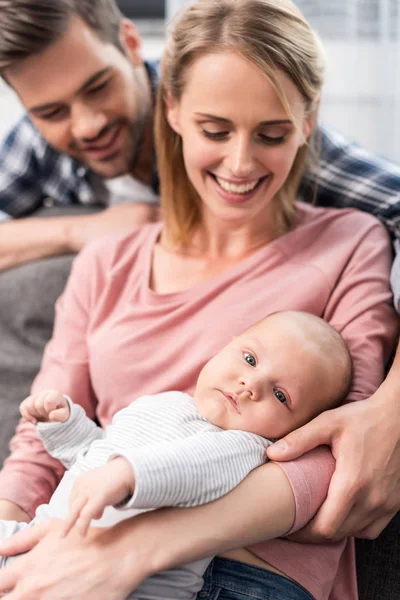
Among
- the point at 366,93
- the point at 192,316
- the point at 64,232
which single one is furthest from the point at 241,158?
the point at 366,93

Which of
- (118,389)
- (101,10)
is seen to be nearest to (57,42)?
(101,10)

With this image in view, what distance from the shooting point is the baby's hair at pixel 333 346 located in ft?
4.25

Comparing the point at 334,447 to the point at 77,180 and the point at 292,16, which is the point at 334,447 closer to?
the point at 292,16

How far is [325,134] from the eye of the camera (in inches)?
75.0

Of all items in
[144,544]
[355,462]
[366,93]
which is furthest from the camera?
[366,93]

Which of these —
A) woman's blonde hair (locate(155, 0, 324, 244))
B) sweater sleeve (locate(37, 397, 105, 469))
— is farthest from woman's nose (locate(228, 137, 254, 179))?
sweater sleeve (locate(37, 397, 105, 469))

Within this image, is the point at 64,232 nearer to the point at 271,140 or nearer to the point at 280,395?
the point at 271,140

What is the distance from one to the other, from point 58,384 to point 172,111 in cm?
64

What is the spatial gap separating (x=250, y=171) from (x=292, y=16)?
320 millimetres

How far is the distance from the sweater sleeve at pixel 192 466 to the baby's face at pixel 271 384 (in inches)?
1.7

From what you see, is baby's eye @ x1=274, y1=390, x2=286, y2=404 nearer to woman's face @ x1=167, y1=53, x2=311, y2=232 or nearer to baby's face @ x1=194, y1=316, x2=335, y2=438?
baby's face @ x1=194, y1=316, x2=335, y2=438

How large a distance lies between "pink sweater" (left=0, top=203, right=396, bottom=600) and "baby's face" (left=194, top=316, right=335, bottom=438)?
12 centimetres

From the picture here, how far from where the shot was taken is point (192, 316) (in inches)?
59.8

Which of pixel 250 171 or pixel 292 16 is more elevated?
pixel 292 16
